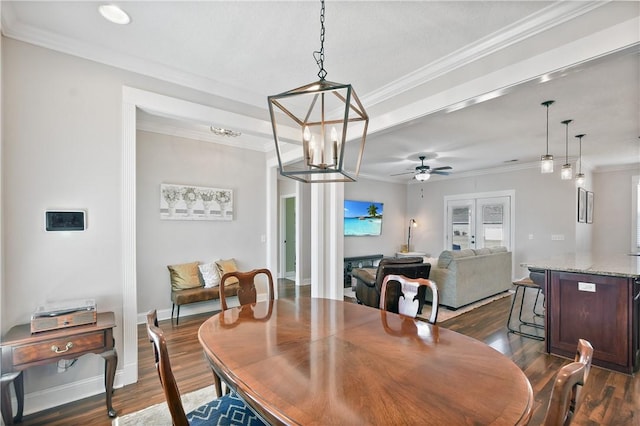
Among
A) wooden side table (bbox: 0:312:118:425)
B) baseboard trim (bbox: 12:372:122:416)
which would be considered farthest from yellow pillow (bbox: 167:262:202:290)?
wooden side table (bbox: 0:312:118:425)

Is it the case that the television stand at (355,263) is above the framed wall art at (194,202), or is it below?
below

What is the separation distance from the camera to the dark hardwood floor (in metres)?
2.12

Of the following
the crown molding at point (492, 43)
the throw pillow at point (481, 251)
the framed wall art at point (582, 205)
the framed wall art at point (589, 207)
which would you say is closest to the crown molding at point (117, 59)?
the crown molding at point (492, 43)

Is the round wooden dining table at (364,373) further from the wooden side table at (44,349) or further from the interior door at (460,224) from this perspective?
the interior door at (460,224)

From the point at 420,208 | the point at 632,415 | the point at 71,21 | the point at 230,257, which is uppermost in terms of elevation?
the point at 71,21

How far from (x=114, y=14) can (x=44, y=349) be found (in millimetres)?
2250

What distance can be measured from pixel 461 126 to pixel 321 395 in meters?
4.01

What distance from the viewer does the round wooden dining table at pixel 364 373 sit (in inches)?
36.2

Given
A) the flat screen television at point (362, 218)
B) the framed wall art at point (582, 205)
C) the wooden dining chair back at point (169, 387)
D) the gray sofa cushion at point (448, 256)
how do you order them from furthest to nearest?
the flat screen television at point (362, 218)
the framed wall art at point (582, 205)
the gray sofa cushion at point (448, 256)
the wooden dining chair back at point (169, 387)

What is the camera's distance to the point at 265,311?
2025mm

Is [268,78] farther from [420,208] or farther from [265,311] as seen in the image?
[420,208]

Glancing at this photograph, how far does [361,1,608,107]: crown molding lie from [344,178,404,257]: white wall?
459 centimetres

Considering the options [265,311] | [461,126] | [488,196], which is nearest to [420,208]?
[488,196]

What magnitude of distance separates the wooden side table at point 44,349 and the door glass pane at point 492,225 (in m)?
7.32
